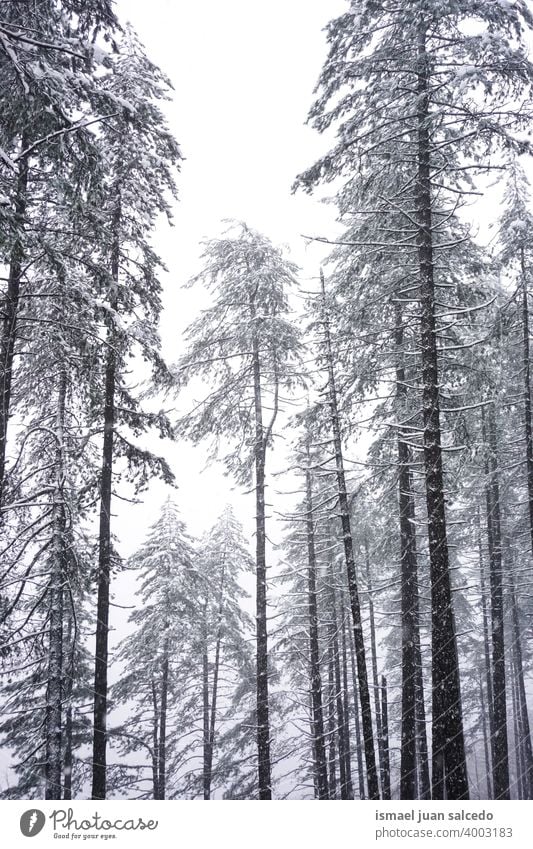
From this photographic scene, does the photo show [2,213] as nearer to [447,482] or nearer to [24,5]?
[24,5]

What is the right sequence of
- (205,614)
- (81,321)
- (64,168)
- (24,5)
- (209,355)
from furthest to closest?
(205,614) → (209,355) → (81,321) → (64,168) → (24,5)

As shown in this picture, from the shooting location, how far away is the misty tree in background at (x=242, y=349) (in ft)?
36.8

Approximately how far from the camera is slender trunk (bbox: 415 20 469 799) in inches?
237

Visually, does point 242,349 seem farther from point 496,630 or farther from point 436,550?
point 496,630

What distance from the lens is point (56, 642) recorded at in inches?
305

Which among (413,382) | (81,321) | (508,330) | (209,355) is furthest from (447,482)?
(81,321)

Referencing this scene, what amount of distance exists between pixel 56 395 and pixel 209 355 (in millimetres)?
3983

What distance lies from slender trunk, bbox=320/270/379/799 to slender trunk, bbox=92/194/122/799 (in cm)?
468

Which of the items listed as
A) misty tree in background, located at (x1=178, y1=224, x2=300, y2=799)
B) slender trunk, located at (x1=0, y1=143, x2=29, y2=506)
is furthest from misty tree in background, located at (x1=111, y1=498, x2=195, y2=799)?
slender trunk, located at (x1=0, y1=143, x2=29, y2=506)

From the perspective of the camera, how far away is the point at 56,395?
10.2 meters

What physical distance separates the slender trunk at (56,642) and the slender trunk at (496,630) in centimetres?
933

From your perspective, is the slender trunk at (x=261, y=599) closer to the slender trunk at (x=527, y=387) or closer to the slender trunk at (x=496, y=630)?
the slender trunk at (x=496, y=630)
